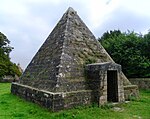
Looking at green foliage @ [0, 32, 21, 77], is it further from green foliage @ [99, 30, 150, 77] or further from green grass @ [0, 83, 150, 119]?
green grass @ [0, 83, 150, 119]

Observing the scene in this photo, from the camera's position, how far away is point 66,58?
7711 millimetres

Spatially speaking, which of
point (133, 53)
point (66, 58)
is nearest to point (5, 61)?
point (133, 53)

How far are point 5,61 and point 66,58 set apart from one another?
1991 cm

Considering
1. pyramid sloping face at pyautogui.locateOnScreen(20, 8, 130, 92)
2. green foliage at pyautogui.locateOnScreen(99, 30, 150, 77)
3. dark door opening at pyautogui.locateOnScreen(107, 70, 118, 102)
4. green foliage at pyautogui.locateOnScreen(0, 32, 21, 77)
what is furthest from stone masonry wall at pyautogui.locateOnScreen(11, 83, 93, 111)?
green foliage at pyautogui.locateOnScreen(0, 32, 21, 77)

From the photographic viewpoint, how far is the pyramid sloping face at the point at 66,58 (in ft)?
23.7

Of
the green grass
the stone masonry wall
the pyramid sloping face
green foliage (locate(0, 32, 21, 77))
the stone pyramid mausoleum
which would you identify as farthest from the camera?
green foliage (locate(0, 32, 21, 77))

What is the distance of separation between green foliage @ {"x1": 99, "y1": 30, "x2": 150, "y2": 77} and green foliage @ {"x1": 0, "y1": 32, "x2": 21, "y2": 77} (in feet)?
47.2

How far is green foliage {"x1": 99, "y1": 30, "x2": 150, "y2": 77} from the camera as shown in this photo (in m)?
14.5

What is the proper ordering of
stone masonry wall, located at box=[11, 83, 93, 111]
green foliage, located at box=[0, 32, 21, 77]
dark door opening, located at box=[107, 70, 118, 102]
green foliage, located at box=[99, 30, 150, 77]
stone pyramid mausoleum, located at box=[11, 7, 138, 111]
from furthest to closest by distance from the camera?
green foliage, located at box=[0, 32, 21, 77]
green foliage, located at box=[99, 30, 150, 77]
dark door opening, located at box=[107, 70, 118, 102]
stone pyramid mausoleum, located at box=[11, 7, 138, 111]
stone masonry wall, located at box=[11, 83, 93, 111]

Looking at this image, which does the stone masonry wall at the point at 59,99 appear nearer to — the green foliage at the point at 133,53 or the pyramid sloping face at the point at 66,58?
the pyramid sloping face at the point at 66,58

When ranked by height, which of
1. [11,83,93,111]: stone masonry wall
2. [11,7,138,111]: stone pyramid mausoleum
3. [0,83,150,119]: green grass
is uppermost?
[11,7,138,111]: stone pyramid mausoleum

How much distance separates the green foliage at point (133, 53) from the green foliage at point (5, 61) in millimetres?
14382

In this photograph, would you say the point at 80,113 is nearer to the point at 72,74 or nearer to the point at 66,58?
the point at 72,74

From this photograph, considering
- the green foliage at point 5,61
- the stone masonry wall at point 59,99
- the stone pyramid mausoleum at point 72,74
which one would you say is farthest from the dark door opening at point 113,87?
the green foliage at point 5,61
